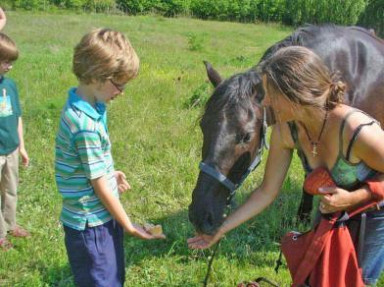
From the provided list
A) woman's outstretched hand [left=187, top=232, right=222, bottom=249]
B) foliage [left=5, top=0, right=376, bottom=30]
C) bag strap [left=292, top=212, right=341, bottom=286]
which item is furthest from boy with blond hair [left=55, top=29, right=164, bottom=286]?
foliage [left=5, top=0, right=376, bottom=30]

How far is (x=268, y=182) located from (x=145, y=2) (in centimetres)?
3162

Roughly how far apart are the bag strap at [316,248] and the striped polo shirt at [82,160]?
966 mm

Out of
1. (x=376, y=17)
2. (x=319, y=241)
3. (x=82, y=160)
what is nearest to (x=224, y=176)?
(x=319, y=241)

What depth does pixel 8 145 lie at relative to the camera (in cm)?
359

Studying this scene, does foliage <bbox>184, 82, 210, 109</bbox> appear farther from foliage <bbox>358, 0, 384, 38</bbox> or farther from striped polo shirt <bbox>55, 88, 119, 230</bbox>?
foliage <bbox>358, 0, 384, 38</bbox>

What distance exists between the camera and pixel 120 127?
6254 mm

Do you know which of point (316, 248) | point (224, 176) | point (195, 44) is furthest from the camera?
point (195, 44)

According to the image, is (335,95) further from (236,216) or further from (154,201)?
(154,201)

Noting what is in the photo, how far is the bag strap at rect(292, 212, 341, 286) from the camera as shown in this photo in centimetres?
213

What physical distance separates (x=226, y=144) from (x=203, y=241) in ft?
1.85

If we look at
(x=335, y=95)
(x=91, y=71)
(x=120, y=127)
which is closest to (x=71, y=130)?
(x=91, y=71)

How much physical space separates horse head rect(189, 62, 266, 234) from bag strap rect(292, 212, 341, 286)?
1.95 feet

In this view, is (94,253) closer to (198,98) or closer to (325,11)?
(198,98)

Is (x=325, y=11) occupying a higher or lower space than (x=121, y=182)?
lower
